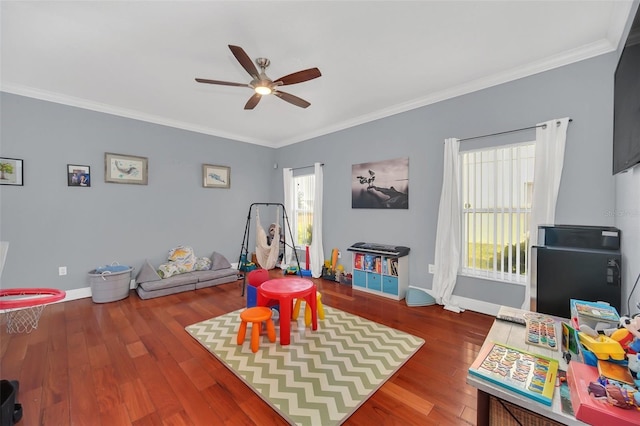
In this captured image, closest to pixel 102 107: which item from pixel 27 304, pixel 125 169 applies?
pixel 125 169

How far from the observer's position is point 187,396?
1765 mm

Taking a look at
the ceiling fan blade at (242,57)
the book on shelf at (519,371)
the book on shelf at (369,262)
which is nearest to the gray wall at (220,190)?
the book on shelf at (369,262)

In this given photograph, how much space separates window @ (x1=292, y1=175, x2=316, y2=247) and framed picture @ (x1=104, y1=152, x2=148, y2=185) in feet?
8.69

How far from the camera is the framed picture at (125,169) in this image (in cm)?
373

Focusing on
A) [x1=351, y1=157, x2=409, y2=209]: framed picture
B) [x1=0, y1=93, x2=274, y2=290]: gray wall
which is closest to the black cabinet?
[x1=351, y1=157, x2=409, y2=209]: framed picture

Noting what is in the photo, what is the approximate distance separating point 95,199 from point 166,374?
2989 mm

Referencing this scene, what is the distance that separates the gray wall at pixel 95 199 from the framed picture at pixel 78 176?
0.06 meters

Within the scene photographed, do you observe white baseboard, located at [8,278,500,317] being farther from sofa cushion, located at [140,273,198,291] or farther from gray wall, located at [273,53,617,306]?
sofa cushion, located at [140,273,198,291]

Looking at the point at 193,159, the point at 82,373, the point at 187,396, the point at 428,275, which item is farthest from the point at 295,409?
the point at 193,159

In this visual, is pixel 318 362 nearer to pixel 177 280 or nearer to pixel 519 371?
pixel 519 371

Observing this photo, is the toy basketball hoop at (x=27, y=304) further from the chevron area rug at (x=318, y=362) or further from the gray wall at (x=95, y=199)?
the chevron area rug at (x=318, y=362)

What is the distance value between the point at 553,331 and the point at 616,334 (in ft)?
1.46

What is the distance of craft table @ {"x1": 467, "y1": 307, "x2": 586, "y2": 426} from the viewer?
83 centimetres

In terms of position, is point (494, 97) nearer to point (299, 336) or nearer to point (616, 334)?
point (616, 334)
